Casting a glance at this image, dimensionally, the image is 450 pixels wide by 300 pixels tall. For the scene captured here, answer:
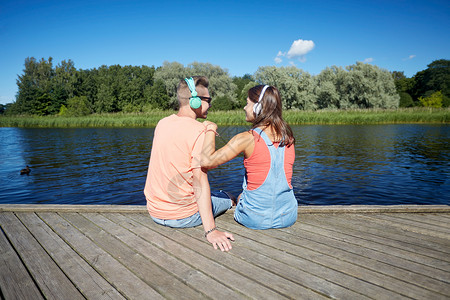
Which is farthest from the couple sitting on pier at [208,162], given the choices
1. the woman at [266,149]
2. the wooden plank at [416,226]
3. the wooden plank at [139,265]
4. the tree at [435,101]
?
the tree at [435,101]

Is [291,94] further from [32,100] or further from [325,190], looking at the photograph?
[32,100]

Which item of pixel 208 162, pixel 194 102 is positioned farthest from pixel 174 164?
pixel 194 102

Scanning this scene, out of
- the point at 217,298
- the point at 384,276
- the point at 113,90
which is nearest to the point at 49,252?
the point at 217,298

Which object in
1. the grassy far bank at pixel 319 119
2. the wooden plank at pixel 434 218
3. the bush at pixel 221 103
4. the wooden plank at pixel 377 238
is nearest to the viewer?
the wooden plank at pixel 377 238

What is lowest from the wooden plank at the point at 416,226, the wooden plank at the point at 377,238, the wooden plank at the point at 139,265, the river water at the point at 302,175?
the river water at the point at 302,175

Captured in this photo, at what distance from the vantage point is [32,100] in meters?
55.2

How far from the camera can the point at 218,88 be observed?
4919 cm

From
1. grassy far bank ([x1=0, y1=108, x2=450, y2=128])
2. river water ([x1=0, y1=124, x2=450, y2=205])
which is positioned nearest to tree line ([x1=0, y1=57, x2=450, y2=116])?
grassy far bank ([x1=0, y1=108, x2=450, y2=128])

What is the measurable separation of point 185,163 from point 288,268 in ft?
4.02

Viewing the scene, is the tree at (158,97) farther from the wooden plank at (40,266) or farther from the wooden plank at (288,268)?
the wooden plank at (288,268)

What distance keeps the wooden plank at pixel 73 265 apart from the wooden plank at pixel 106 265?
40 millimetres

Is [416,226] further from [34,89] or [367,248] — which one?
[34,89]

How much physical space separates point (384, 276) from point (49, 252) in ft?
9.15

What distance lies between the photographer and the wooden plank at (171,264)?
1.89m
